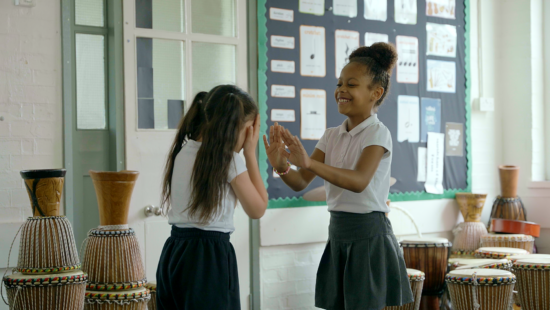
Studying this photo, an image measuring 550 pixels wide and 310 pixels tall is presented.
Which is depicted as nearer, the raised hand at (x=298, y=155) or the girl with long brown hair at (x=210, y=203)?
the girl with long brown hair at (x=210, y=203)

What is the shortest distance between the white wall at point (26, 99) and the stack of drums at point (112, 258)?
0.58 meters

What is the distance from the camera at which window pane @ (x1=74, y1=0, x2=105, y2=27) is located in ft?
9.92

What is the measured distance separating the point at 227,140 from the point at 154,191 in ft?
4.72

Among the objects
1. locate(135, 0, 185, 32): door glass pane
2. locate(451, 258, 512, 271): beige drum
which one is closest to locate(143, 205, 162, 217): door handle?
locate(135, 0, 185, 32): door glass pane

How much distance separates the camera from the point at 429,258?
3.29 meters

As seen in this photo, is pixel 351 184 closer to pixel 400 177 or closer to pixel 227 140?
pixel 227 140

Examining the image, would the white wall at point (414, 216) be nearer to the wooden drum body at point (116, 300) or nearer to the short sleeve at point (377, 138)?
the wooden drum body at point (116, 300)

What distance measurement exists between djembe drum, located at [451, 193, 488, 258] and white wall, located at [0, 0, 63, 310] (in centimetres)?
271

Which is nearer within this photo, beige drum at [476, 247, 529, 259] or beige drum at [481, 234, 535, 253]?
beige drum at [476, 247, 529, 259]

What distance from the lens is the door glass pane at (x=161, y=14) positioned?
120 inches

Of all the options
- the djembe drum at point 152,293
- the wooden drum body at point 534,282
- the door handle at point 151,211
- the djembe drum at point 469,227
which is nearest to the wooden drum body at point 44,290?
the djembe drum at point 152,293

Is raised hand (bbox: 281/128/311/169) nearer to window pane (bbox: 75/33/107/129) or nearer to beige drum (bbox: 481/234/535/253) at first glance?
window pane (bbox: 75/33/107/129)

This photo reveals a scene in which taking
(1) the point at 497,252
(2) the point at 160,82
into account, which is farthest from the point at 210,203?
(1) the point at 497,252

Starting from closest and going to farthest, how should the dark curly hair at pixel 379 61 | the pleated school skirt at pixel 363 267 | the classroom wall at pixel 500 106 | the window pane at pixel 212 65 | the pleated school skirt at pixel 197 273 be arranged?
the pleated school skirt at pixel 197 273 → the pleated school skirt at pixel 363 267 → the dark curly hair at pixel 379 61 → the window pane at pixel 212 65 → the classroom wall at pixel 500 106
